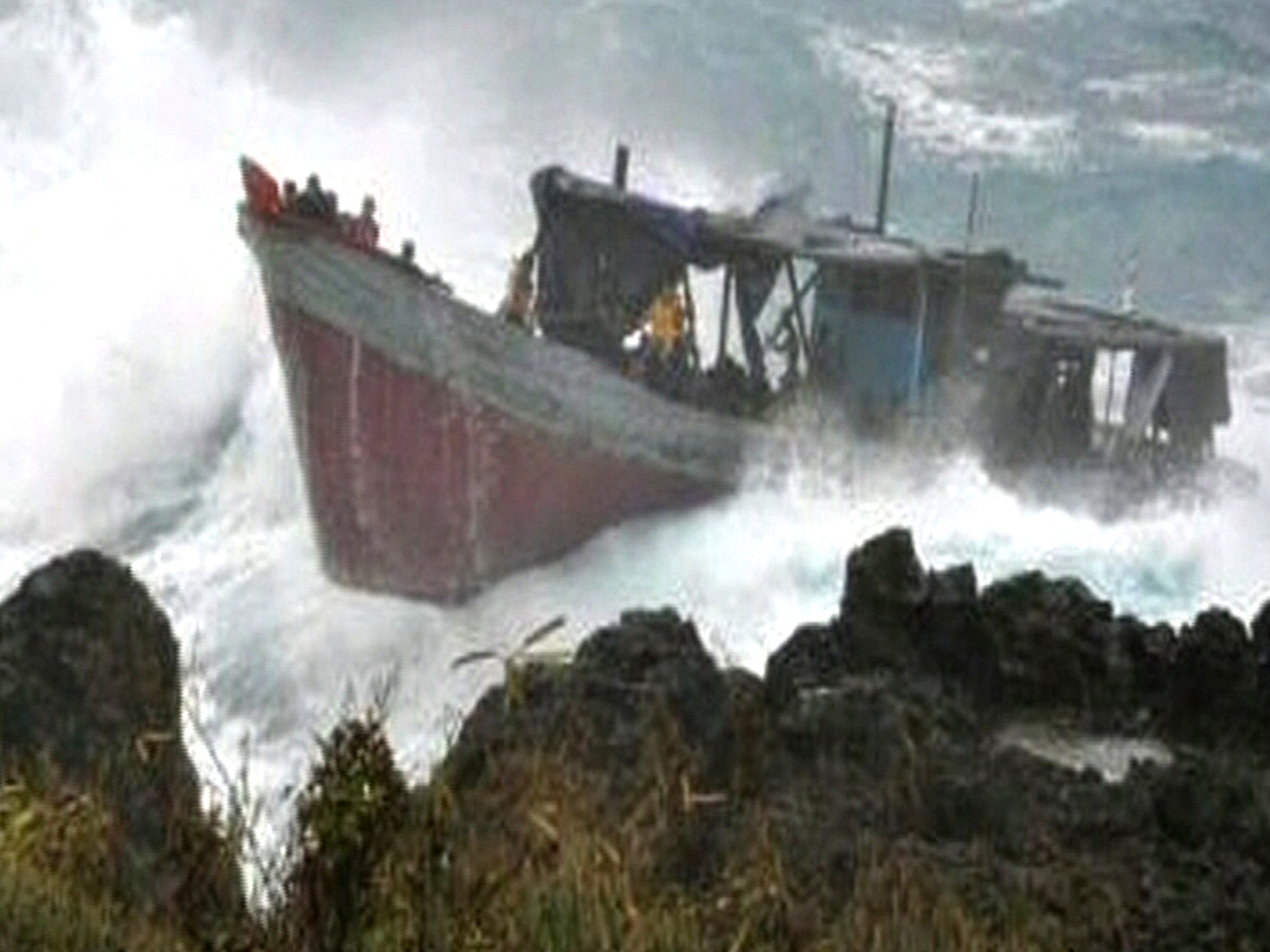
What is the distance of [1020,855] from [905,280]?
54.3 ft

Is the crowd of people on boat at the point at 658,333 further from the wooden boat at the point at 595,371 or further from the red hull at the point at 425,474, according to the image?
the red hull at the point at 425,474

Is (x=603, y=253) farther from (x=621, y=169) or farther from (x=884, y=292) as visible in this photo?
(x=884, y=292)

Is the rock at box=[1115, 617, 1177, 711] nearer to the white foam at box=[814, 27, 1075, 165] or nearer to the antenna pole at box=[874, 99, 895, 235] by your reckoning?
→ the antenna pole at box=[874, 99, 895, 235]

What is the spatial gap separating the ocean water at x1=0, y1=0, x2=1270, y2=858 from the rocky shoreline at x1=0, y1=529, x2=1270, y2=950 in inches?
255

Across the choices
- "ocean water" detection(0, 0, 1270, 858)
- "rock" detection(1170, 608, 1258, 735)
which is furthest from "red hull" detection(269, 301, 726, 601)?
"rock" detection(1170, 608, 1258, 735)

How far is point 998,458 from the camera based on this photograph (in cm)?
2705

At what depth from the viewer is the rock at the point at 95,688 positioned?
851 cm

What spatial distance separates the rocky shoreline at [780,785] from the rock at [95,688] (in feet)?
0.05

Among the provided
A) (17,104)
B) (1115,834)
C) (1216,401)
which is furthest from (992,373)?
(17,104)

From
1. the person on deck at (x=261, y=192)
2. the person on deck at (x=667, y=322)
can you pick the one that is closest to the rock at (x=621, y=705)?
the person on deck at (x=261, y=192)

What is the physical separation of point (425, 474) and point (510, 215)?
22288 mm

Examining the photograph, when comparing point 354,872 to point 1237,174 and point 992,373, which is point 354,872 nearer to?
point 992,373

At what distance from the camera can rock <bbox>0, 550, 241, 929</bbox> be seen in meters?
Answer: 8.51

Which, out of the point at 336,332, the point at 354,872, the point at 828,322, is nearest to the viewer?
the point at 354,872
